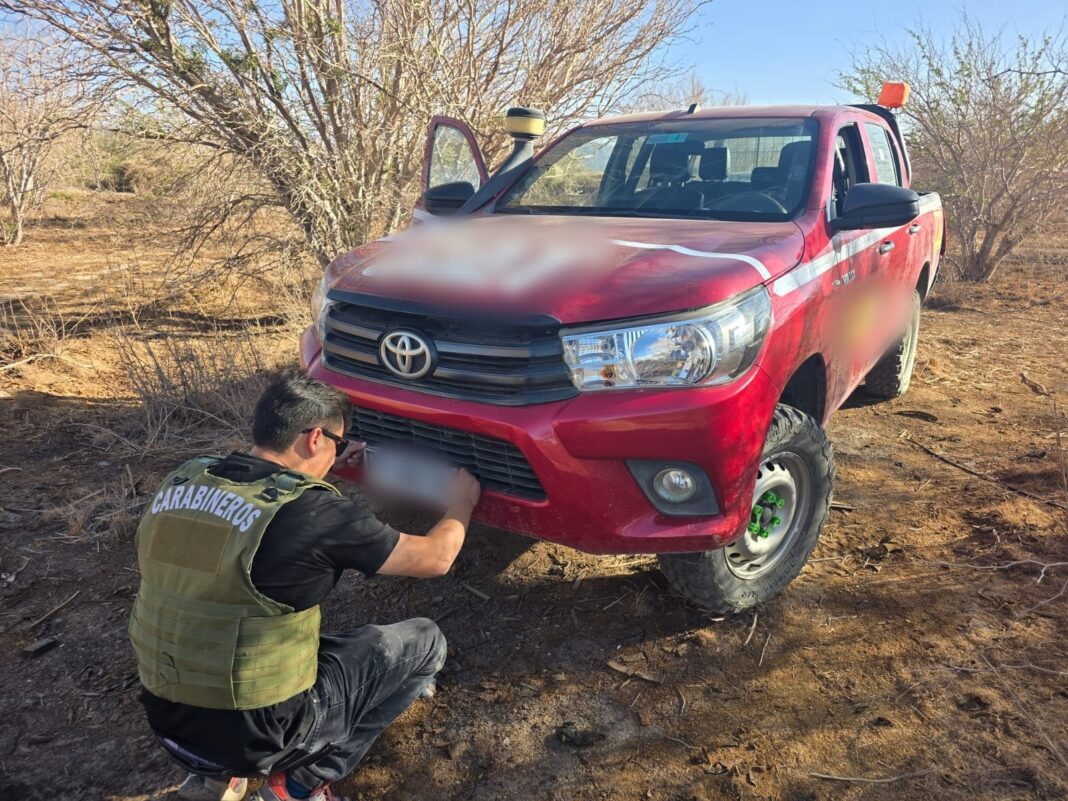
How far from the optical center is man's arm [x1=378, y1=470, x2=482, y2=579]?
193 centimetres

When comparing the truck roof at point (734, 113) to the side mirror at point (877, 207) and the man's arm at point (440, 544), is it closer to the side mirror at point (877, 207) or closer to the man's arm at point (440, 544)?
the side mirror at point (877, 207)

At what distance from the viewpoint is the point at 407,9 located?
6238mm

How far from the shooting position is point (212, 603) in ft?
5.44

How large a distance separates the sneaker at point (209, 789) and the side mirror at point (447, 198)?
8.97 ft

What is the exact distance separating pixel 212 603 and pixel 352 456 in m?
0.89

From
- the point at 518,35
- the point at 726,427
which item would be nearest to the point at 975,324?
the point at 518,35

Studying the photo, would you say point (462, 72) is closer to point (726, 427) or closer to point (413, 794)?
point (726, 427)

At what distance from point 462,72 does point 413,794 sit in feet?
21.5

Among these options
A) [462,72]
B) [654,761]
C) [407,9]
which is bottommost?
[654,761]

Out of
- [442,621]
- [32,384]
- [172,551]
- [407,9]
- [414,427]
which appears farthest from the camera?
[407,9]

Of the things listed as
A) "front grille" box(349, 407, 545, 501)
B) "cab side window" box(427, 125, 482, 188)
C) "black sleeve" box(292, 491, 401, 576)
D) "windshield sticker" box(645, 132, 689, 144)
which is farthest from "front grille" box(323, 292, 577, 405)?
"cab side window" box(427, 125, 482, 188)

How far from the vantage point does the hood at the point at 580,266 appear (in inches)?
84.4

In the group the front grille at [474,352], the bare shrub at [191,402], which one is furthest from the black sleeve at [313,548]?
the bare shrub at [191,402]

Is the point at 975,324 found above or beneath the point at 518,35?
beneath
